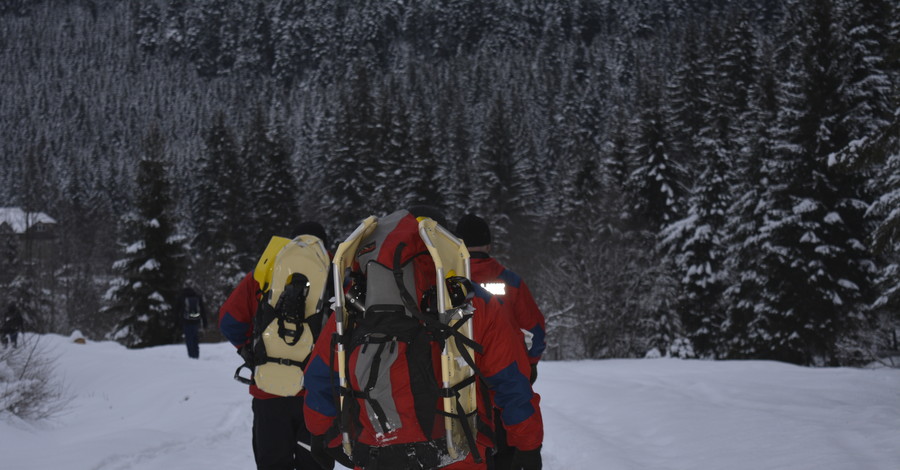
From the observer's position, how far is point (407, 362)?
2.77 meters

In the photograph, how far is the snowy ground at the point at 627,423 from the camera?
20.1 feet

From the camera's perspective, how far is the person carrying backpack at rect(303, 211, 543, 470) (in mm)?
2748

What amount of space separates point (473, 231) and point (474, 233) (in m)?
0.02

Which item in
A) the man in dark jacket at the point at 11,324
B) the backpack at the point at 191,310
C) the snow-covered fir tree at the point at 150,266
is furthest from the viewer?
the snow-covered fir tree at the point at 150,266

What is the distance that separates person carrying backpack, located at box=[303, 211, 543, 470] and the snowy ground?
390cm

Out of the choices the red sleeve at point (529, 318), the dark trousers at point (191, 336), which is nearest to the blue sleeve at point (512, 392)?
the red sleeve at point (529, 318)

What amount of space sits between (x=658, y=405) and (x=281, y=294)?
641 cm

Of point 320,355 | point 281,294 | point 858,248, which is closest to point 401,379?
point 320,355

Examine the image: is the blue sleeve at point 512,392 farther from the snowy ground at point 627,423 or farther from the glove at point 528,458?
the snowy ground at point 627,423

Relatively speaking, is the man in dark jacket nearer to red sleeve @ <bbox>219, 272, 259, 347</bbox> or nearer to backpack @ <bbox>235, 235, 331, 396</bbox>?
red sleeve @ <bbox>219, 272, 259, 347</bbox>

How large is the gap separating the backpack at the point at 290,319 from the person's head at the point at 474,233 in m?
1.05

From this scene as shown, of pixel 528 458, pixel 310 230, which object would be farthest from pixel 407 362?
pixel 310 230

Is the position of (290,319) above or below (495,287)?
below

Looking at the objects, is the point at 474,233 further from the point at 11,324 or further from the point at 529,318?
the point at 11,324
